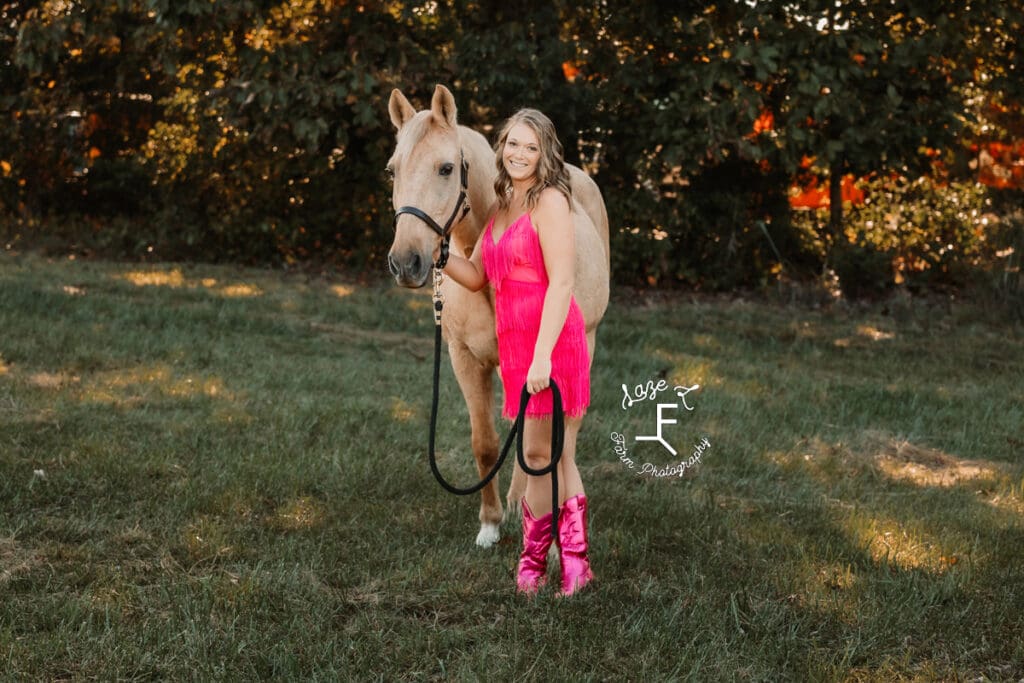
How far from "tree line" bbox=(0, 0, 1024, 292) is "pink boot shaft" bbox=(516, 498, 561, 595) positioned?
7.00 metres

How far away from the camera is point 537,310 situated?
135 inches

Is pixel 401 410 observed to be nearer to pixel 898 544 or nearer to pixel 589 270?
pixel 589 270

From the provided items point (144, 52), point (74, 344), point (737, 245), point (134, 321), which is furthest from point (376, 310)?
point (144, 52)

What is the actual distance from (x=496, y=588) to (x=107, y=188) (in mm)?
11416

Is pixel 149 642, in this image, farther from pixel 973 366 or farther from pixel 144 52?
pixel 144 52

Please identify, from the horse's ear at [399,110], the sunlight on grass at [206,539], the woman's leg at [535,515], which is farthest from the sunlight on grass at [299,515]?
the horse's ear at [399,110]

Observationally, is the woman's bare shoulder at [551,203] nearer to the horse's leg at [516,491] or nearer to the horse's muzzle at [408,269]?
the horse's muzzle at [408,269]

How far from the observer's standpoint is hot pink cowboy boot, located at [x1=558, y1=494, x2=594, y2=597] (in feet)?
11.7

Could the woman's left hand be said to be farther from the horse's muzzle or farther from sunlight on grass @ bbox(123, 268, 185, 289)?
sunlight on grass @ bbox(123, 268, 185, 289)

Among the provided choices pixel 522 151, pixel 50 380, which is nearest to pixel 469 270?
pixel 522 151

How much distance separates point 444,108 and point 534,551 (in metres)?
1.51

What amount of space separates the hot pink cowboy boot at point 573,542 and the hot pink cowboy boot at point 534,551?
Result: 1.9 inches

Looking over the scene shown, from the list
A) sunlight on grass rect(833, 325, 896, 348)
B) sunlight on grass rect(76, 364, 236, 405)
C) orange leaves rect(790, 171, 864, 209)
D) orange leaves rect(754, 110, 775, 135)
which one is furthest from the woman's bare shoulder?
orange leaves rect(790, 171, 864, 209)

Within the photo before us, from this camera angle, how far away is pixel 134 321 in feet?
26.6
